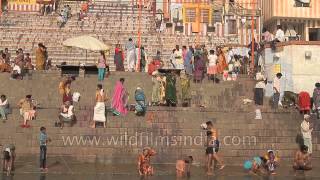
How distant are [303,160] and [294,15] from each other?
18356 millimetres

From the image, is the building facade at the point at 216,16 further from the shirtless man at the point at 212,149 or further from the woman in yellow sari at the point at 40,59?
the shirtless man at the point at 212,149

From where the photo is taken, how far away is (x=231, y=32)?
3284 centimetres

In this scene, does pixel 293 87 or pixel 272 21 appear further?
pixel 272 21

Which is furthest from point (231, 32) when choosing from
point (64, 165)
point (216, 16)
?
point (64, 165)

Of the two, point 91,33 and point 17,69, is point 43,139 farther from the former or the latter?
point 91,33

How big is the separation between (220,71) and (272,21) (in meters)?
12.0

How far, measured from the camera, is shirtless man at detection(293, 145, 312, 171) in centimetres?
1834

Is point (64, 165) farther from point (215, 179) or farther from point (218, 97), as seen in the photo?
point (218, 97)

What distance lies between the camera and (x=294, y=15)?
3547cm

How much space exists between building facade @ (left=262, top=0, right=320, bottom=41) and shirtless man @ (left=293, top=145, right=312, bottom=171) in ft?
56.8

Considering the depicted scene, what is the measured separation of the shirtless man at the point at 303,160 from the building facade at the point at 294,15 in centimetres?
1732

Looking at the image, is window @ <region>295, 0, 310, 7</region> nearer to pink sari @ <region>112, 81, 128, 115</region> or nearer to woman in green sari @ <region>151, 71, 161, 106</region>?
woman in green sari @ <region>151, 71, 161, 106</region>

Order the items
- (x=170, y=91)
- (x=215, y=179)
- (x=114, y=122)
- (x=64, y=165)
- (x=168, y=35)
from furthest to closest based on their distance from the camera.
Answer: (x=168, y=35), (x=170, y=91), (x=114, y=122), (x=64, y=165), (x=215, y=179)

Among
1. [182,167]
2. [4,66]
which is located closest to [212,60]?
[4,66]
